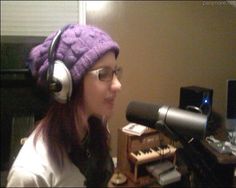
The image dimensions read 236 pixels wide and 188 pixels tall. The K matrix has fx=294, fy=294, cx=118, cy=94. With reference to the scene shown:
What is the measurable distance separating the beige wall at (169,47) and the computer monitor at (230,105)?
1cm

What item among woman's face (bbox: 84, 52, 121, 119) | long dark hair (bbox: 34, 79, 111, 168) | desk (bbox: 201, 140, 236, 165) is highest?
woman's face (bbox: 84, 52, 121, 119)

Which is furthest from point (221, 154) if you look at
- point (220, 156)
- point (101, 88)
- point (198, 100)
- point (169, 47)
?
point (169, 47)

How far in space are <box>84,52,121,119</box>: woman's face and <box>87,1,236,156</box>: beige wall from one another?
0.12m

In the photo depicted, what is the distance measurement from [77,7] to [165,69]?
0.87 m

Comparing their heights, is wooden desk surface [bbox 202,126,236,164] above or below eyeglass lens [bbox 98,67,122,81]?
below

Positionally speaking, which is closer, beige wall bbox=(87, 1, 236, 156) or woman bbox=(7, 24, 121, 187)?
beige wall bbox=(87, 1, 236, 156)

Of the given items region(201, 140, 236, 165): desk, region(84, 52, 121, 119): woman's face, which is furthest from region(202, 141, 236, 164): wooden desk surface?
region(84, 52, 121, 119): woman's face

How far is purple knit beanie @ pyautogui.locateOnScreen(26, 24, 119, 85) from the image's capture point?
1.93 feet

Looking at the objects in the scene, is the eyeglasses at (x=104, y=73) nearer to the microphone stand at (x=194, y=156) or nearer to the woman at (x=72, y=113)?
the woman at (x=72, y=113)

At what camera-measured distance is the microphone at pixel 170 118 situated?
0.37 meters

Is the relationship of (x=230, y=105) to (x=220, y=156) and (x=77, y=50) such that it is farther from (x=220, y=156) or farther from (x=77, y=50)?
(x=77, y=50)

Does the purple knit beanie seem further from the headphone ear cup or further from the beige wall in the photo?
the beige wall

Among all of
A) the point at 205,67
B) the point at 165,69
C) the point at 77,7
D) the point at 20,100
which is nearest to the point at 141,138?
the point at 165,69

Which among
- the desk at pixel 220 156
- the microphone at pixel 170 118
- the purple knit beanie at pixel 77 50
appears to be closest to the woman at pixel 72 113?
the purple knit beanie at pixel 77 50
